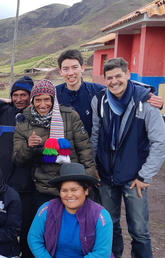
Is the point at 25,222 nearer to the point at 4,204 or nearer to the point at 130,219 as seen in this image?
Result: the point at 4,204

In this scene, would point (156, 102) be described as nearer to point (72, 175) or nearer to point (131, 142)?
point (131, 142)

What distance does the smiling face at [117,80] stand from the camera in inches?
112

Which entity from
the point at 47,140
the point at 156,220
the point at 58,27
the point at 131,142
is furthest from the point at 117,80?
the point at 58,27

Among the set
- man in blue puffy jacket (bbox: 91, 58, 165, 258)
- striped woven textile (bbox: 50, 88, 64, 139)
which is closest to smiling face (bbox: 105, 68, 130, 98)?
man in blue puffy jacket (bbox: 91, 58, 165, 258)

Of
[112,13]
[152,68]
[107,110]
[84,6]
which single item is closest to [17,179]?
[107,110]

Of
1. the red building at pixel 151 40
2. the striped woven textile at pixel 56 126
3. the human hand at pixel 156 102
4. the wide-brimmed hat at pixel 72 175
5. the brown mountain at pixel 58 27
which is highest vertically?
the brown mountain at pixel 58 27

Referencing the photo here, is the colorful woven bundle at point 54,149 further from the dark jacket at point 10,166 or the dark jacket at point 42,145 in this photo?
the dark jacket at point 10,166

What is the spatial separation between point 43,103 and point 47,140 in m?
0.33

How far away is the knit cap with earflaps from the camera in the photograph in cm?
276

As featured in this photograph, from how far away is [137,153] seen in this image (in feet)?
9.46

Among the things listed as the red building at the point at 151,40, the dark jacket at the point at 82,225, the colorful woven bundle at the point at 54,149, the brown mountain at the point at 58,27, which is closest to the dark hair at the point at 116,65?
the colorful woven bundle at the point at 54,149

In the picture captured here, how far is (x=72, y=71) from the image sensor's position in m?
3.22

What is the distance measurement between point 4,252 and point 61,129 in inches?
46.6

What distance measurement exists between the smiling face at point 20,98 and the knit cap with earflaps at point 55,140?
18.3 inches
